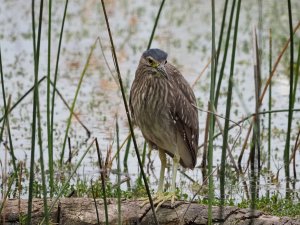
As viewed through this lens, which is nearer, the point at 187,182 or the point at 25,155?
the point at 187,182

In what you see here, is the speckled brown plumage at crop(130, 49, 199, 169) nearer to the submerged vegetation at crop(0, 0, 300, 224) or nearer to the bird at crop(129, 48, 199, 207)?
the bird at crop(129, 48, 199, 207)

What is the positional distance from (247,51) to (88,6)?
455cm

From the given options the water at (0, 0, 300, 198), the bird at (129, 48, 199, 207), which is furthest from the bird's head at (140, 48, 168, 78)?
the water at (0, 0, 300, 198)

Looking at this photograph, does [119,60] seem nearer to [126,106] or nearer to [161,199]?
[161,199]

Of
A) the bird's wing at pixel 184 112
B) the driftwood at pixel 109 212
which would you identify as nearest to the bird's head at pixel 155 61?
the bird's wing at pixel 184 112

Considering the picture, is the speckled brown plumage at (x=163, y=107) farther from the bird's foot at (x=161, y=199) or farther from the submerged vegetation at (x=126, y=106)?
the bird's foot at (x=161, y=199)

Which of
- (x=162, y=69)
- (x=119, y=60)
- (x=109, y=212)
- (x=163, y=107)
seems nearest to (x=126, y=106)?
(x=109, y=212)

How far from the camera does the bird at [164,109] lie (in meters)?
6.72

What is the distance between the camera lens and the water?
988 cm

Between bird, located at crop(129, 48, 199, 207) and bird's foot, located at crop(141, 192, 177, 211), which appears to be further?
bird, located at crop(129, 48, 199, 207)

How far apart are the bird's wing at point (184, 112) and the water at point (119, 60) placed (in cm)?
132

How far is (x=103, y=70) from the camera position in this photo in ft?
42.6

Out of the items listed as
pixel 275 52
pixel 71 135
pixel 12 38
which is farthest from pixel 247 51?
pixel 71 135

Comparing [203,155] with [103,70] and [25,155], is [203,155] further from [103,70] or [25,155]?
[103,70]
